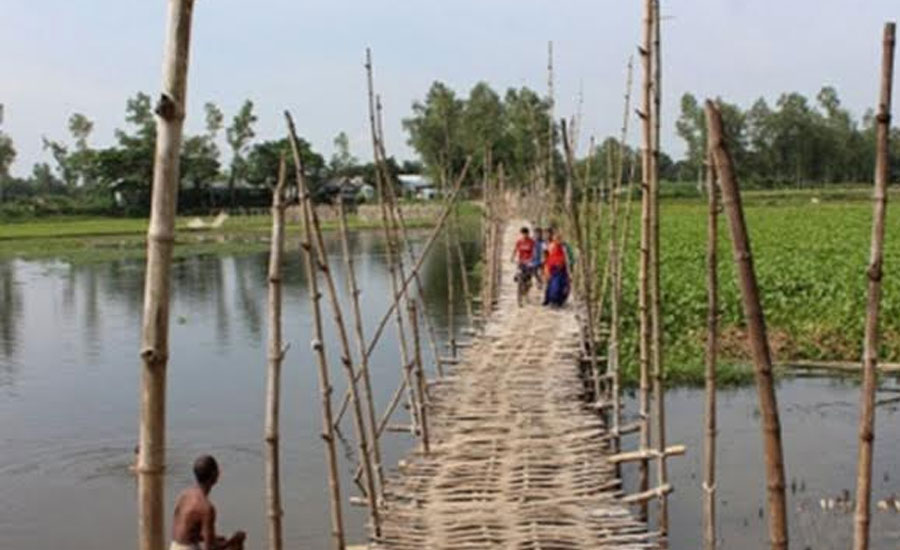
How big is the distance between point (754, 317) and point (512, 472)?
162 inches

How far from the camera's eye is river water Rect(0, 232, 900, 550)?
29.1 feet

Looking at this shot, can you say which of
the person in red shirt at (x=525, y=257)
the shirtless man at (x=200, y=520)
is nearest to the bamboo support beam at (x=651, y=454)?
the shirtless man at (x=200, y=520)

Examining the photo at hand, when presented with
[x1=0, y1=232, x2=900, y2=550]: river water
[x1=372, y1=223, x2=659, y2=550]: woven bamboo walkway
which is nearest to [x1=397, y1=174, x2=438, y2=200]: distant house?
[x1=0, y1=232, x2=900, y2=550]: river water

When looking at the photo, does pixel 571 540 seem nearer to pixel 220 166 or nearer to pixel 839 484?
pixel 839 484

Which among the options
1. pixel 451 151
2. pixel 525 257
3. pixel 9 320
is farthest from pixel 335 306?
pixel 451 151

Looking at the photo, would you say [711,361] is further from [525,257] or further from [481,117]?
[481,117]

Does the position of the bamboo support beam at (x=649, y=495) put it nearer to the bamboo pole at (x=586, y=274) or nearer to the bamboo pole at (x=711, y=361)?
the bamboo pole at (x=711, y=361)

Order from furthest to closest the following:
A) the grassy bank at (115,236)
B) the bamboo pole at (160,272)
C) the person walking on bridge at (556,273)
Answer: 1. the grassy bank at (115,236)
2. the person walking on bridge at (556,273)
3. the bamboo pole at (160,272)

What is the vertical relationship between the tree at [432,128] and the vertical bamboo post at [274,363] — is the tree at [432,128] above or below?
above

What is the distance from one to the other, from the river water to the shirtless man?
4178 millimetres

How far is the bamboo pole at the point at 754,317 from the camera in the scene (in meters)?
2.35

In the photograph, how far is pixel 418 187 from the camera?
7012 centimetres

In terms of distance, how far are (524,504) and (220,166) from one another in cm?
5490

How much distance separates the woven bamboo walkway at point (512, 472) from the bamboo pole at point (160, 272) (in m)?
3.70
